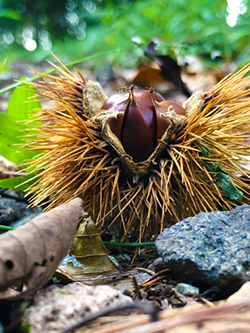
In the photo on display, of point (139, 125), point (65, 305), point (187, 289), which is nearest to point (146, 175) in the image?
point (139, 125)

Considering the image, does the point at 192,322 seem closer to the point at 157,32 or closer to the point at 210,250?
the point at 210,250

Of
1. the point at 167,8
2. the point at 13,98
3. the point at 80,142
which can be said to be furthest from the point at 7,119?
the point at 167,8

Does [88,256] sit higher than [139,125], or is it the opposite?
[139,125]

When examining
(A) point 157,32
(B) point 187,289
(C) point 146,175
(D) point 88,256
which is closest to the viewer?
(B) point 187,289

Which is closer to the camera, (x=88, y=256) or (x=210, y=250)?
(x=210, y=250)

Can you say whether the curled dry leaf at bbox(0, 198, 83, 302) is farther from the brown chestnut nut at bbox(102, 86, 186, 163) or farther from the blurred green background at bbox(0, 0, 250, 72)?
the blurred green background at bbox(0, 0, 250, 72)

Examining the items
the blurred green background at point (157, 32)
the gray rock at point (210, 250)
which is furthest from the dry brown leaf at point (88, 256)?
the blurred green background at point (157, 32)

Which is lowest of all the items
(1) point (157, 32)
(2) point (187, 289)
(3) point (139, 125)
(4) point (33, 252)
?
(2) point (187, 289)

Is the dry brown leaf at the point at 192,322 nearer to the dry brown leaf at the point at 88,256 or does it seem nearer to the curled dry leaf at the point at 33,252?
the curled dry leaf at the point at 33,252
